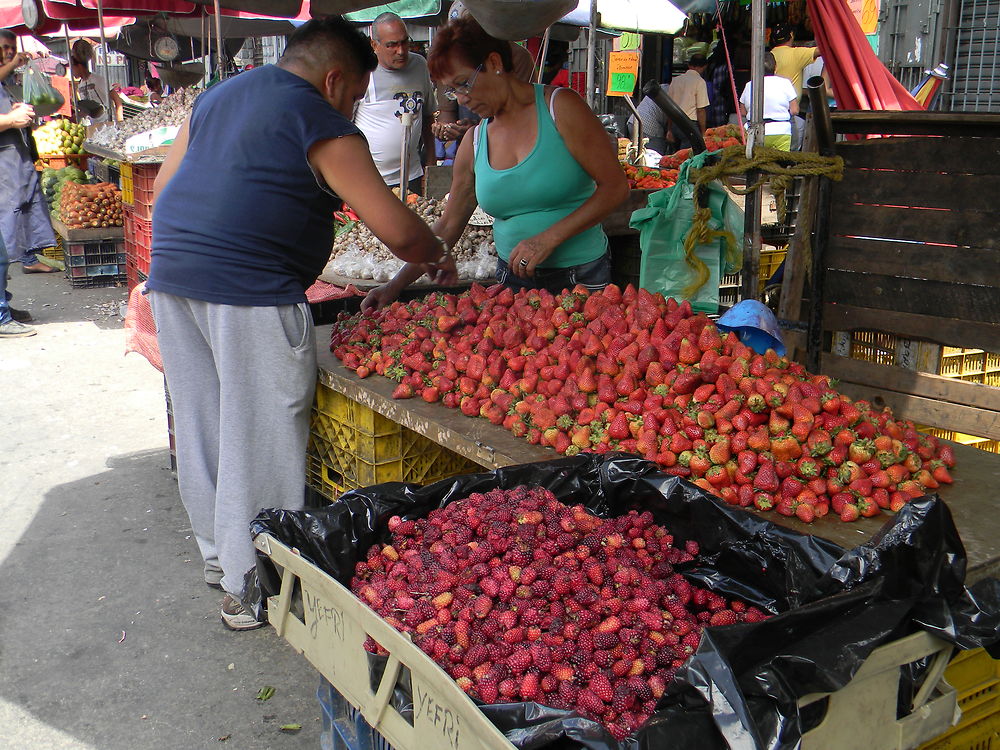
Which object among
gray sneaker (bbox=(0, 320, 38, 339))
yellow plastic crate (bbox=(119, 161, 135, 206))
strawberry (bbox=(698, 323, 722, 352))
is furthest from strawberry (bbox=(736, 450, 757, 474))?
gray sneaker (bbox=(0, 320, 38, 339))

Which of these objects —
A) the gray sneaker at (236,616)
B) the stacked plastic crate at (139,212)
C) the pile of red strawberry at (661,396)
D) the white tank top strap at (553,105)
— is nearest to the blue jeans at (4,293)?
the stacked plastic crate at (139,212)

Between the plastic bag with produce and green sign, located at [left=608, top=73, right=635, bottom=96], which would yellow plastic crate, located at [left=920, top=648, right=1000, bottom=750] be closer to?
green sign, located at [left=608, top=73, right=635, bottom=96]

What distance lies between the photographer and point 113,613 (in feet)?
11.8

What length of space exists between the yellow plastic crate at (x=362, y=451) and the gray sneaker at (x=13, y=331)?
17.7 feet

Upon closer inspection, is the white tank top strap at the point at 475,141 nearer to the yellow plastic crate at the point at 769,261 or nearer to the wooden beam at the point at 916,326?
the wooden beam at the point at 916,326

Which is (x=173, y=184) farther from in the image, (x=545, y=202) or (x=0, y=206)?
(x=0, y=206)

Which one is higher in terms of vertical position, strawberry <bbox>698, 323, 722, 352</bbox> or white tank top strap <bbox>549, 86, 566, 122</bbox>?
white tank top strap <bbox>549, 86, 566, 122</bbox>

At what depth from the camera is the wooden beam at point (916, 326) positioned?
11.7ft

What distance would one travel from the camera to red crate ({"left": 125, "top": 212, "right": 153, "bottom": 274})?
6.37 metres

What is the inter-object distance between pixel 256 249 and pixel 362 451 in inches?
32.2

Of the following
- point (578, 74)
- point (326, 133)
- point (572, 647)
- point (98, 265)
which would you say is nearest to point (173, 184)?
point (326, 133)

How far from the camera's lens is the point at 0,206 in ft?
27.4

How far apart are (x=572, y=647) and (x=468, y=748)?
368mm

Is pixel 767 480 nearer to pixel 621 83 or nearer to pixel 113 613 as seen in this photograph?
pixel 113 613
